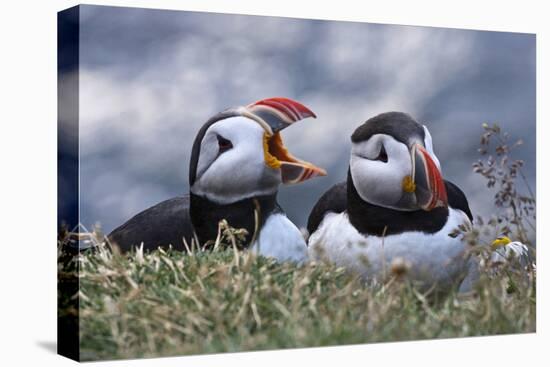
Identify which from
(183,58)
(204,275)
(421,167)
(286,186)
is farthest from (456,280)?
(183,58)

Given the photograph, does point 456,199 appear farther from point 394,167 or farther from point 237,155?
point 237,155

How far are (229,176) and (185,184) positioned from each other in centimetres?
31

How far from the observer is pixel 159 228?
7.86 metres

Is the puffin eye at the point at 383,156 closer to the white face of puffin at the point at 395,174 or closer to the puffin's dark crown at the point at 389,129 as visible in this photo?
the white face of puffin at the point at 395,174

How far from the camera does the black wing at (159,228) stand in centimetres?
774

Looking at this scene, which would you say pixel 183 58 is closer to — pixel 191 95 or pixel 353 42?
pixel 191 95

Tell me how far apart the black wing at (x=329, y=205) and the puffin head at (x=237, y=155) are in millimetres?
439

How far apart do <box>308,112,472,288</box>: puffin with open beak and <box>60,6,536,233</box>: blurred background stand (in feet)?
0.38

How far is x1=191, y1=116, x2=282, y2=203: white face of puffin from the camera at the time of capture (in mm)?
7785

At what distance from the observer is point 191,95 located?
765 centimetres

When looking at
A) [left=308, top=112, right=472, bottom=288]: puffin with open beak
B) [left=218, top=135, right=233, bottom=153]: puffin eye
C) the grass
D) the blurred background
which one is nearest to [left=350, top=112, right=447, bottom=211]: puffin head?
[left=308, top=112, right=472, bottom=288]: puffin with open beak

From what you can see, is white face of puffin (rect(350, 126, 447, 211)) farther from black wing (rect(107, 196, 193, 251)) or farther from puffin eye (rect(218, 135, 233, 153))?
black wing (rect(107, 196, 193, 251))

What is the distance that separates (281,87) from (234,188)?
789 millimetres

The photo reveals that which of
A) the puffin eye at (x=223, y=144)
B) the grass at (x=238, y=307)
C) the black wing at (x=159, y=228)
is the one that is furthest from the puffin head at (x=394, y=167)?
the black wing at (x=159, y=228)
